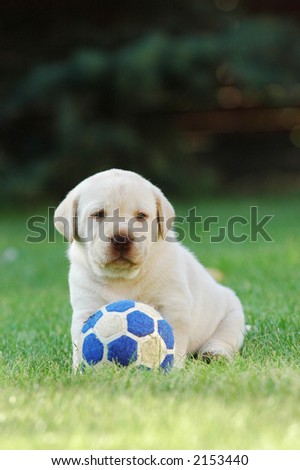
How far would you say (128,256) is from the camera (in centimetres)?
401

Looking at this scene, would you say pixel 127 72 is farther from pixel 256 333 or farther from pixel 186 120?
pixel 256 333

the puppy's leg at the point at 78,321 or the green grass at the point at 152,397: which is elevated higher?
the puppy's leg at the point at 78,321

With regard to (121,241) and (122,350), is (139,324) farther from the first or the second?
(121,241)

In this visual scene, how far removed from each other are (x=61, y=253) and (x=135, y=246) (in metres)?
5.86

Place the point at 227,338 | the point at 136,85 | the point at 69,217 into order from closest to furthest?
the point at 69,217, the point at 227,338, the point at 136,85

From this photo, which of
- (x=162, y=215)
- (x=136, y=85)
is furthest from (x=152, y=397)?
(x=136, y=85)

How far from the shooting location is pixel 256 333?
15.7 ft

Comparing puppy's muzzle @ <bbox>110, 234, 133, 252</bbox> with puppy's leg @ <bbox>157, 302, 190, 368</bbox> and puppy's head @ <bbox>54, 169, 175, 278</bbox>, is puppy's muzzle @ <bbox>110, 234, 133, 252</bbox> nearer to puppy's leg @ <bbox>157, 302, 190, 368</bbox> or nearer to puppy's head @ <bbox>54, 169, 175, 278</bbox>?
puppy's head @ <bbox>54, 169, 175, 278</bbox>

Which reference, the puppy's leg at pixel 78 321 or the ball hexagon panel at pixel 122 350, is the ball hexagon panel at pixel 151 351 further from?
the puppy's leg at pixel 78 321

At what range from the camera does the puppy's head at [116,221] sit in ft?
13.2

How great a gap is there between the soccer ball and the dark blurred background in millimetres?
9717

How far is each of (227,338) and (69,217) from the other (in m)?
1.07

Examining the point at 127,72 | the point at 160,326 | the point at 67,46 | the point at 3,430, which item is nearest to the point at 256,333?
the point at 160,326

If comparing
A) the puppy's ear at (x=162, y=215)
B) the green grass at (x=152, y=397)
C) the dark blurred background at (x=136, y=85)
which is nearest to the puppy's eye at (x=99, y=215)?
the puppy's ear at (x=162, y=215)
